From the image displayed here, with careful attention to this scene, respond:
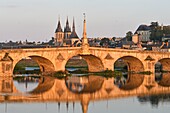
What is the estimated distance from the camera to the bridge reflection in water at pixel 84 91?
2659 centimetres

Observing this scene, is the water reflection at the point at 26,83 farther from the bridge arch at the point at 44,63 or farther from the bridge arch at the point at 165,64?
the bridge arch at the point at 165,64

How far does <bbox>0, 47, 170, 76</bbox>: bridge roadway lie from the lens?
127ft

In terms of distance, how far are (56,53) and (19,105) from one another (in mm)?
17567

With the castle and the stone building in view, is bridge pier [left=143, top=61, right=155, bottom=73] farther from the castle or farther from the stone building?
the stone building

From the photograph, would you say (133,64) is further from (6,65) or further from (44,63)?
(6,65)

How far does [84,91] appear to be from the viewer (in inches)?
1193

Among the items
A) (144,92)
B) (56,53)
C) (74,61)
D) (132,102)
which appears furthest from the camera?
(74,61)

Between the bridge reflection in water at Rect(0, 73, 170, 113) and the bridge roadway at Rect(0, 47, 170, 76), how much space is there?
2.17 metres

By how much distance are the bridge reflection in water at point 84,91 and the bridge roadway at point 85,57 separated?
7.12 feet

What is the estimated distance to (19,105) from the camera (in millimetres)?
24141

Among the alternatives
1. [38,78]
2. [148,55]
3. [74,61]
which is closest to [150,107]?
[38,78]

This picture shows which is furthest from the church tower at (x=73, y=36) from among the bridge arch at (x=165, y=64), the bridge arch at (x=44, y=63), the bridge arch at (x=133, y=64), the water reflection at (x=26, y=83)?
the water reflection at (x=26, y=83)

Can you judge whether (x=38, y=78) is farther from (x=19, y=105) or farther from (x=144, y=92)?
(x=19, y=105)

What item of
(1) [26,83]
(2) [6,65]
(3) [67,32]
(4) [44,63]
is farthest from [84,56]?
(3) [67,32]
